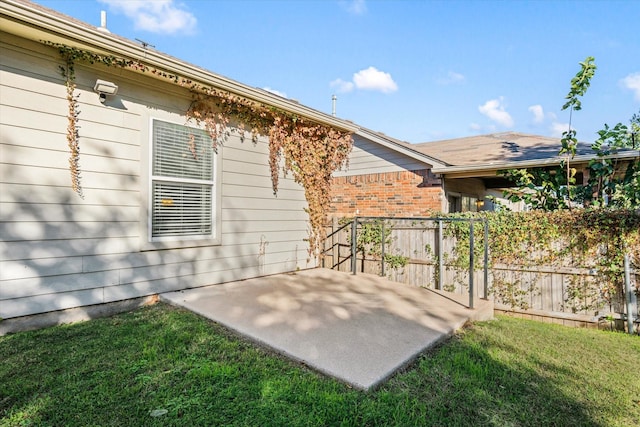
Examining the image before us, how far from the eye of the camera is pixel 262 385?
229 centimetres

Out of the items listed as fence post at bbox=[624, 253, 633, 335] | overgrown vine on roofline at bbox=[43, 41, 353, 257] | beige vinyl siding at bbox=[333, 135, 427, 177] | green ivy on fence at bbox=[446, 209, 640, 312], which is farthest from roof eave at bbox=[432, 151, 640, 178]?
overgrown vine on roofline at bbox=[43, 41, 353, 257]

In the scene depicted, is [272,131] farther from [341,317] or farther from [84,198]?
[341,317]

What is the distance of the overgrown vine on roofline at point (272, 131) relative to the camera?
3.53 m

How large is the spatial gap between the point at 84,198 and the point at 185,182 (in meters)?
1.20

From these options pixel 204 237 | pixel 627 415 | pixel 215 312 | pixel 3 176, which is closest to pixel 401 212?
pixel 204 237

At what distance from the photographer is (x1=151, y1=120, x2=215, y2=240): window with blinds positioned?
425cm

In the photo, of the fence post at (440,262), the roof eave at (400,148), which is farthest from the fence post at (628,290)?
the roof eave at (400,148)

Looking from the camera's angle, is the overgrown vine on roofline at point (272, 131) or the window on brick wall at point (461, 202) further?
the window on brick wall at point (461, 202)

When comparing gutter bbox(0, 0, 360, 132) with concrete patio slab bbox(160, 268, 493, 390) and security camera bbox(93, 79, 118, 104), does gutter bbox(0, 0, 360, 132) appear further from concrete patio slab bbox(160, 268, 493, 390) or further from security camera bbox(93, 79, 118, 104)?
concrete patio slab bbox(160, 268, 493, 390)

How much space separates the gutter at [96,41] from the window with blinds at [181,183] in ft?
2.41

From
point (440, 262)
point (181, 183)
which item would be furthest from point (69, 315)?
point (440, 262)

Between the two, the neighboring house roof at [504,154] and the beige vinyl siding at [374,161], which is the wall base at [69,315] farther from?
the neighboring house roof at [504,154]

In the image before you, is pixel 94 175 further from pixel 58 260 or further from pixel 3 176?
pixel 58 260

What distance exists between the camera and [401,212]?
25.7 feet
